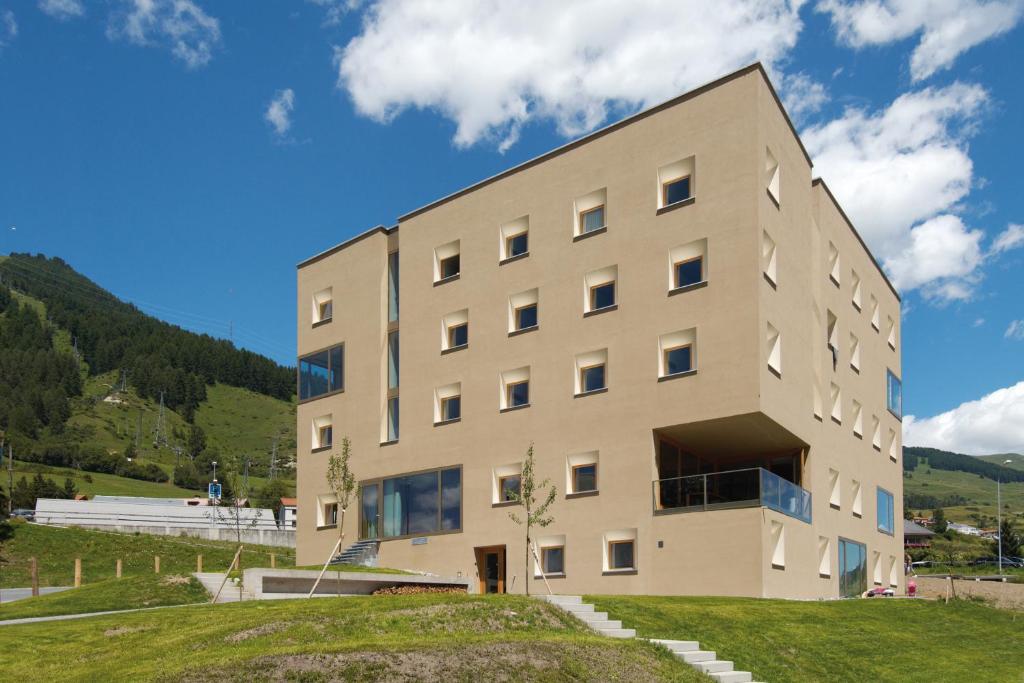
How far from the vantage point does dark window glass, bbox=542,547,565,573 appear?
116 ft

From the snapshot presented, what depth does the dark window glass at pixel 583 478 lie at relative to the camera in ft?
115

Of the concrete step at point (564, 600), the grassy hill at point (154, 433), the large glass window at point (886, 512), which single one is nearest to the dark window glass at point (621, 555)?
the concrete step at point (564, 600)

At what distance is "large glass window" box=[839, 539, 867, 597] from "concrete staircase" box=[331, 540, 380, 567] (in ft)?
56.9

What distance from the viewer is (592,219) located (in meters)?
36.8

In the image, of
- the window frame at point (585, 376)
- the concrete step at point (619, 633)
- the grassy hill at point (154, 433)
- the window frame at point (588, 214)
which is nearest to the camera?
the concrete step at point (619, 633)

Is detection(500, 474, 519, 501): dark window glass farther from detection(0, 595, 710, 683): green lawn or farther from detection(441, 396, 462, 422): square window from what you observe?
detection(0, 595, 710, 683): green lawn

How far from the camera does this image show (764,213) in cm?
3297

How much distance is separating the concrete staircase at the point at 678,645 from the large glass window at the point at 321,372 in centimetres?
2358

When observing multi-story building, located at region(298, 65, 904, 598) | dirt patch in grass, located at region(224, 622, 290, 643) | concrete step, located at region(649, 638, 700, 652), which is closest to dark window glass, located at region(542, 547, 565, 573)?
multi-story building, located at region(298, 65, 904, 598)

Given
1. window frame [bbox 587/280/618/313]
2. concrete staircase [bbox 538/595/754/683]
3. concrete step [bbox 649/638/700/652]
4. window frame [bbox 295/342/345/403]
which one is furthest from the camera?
window frame [bbox 295/342/345/403]

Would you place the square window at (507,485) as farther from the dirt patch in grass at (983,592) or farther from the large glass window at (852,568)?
the dirt patch in grass at (983,592)

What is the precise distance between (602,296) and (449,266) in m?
7.86

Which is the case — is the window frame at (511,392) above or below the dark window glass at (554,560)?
above

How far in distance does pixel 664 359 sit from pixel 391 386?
13.0 meters
